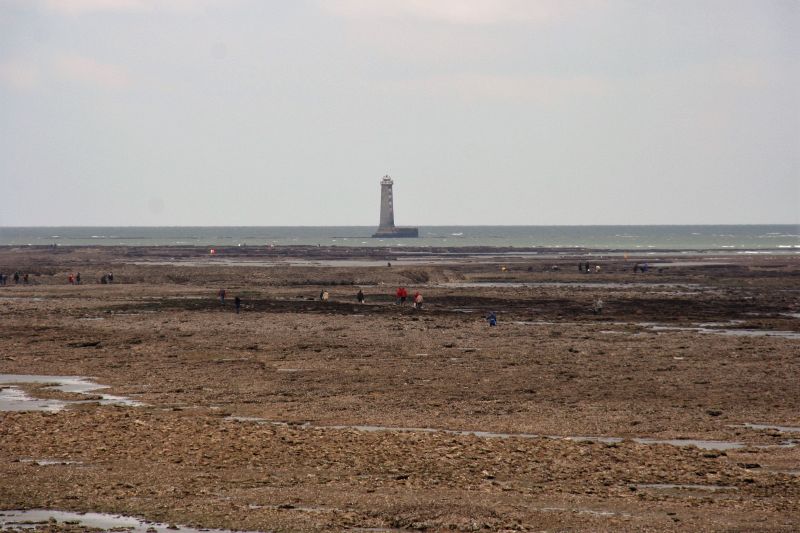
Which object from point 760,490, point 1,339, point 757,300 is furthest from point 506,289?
point 760,490

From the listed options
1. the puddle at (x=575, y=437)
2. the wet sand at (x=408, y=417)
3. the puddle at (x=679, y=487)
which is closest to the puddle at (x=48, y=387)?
the wet sand at (x=408, y=417)

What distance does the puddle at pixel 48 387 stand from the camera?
88.8ft

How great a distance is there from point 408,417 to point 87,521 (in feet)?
35.1

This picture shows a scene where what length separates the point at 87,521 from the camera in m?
16.3

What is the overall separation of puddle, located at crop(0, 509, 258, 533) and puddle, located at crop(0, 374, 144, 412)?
10.1 meters

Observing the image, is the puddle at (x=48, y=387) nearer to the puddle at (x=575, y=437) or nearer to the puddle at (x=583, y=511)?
the puddle at (x=575, y=437)

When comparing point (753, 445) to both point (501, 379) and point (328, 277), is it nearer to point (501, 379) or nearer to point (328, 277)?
point (501, 379)

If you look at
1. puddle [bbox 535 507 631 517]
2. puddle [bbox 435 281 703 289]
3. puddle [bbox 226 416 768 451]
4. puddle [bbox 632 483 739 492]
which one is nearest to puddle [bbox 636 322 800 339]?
puddle [bbox 226 416 768 451]

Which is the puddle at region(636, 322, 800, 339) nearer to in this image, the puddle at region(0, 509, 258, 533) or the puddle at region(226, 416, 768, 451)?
the puddle at region(226, 416, 768, 451)

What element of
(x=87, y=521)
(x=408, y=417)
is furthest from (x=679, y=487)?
(x=87, y=521)

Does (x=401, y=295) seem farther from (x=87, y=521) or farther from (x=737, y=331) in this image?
(x=87, y=521)

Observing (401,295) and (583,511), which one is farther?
(401,295)

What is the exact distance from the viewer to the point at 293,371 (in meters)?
34.2

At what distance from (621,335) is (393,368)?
13.6 metres
